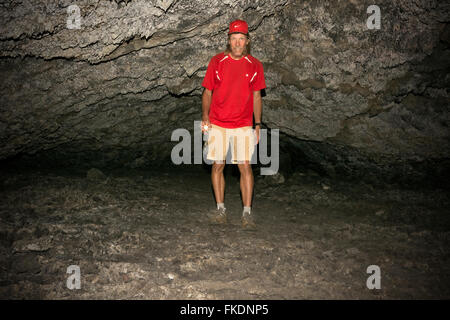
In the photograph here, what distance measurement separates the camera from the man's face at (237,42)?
3.70 m

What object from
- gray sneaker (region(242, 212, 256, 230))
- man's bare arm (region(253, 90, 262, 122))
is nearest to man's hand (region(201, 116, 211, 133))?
man's bare arm (region(253, 90, 262, 122))

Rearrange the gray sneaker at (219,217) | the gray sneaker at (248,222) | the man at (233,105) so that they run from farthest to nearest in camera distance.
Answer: the gray sneaker at (219,217), the gray sneaker at (248,222), the man at (233,105)

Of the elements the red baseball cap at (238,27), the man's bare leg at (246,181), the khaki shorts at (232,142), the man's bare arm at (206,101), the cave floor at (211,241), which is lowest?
the cave floor at (211,241)

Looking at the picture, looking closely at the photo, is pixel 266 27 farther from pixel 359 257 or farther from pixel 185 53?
pixel 359 257

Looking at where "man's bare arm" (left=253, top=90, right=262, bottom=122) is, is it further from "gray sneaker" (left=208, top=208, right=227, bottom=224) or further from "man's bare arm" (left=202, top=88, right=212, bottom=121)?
"gray sneaker" (left=208, top=208, right=227, bottom=224)

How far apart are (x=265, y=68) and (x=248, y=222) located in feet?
6.98

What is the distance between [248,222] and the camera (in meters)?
3.95

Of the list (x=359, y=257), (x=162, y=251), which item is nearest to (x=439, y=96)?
(x=359, y=257)

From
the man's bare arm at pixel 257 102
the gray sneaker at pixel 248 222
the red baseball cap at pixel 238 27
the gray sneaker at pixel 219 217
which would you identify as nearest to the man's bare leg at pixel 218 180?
the gray sneaker at pixel 219 217

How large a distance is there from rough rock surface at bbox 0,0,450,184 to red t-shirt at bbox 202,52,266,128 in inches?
23.4

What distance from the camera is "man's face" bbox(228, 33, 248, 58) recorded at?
146 inches

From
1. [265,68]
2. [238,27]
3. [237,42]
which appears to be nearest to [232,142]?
[237,42]

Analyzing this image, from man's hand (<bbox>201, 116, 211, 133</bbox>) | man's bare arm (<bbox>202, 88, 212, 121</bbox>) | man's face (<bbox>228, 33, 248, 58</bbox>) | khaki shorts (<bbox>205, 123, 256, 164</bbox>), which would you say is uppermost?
man's face (<bbox>228, 33, 248, 58</bbox>)

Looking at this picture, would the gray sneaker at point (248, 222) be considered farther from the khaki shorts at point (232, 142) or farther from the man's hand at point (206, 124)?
the man's hand at point (206, 124)
